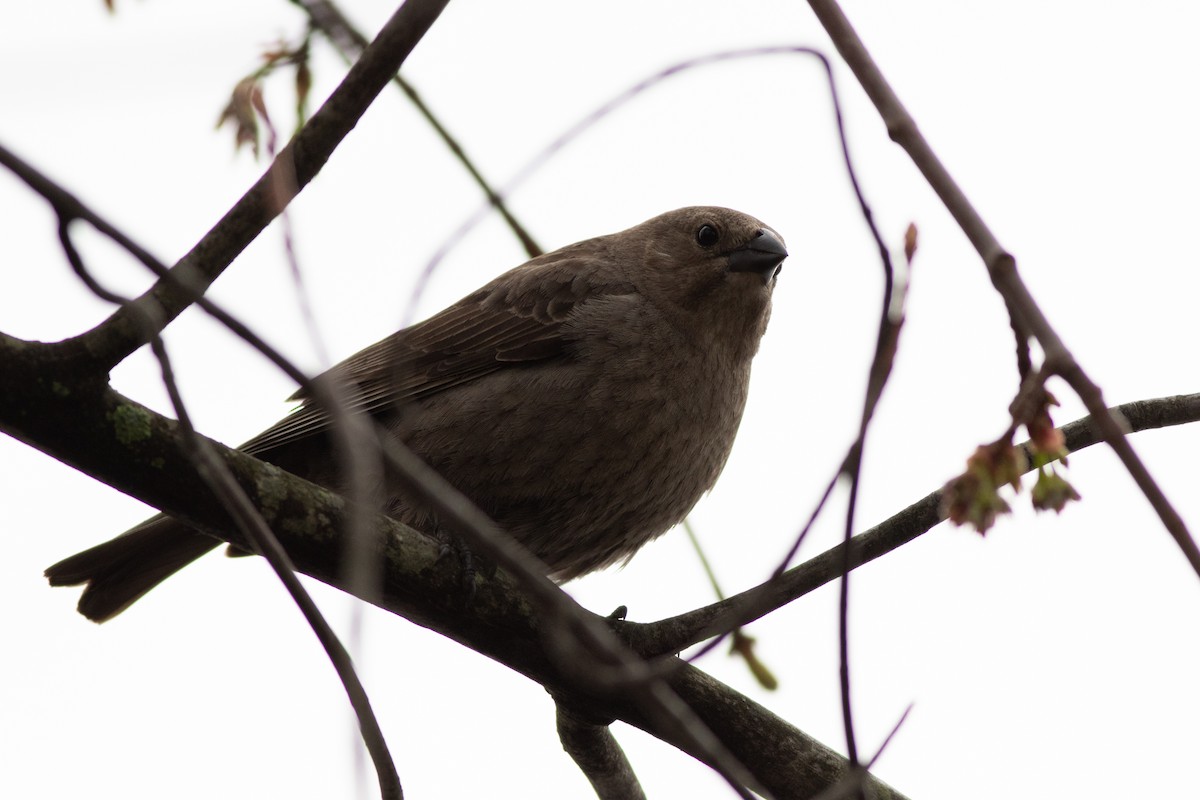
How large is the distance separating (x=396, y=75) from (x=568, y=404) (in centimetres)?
247

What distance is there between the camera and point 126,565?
5.02m

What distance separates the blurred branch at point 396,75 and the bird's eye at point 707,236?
2898 millimetres

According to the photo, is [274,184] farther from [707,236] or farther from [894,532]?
[707,236]

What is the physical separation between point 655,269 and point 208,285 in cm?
310

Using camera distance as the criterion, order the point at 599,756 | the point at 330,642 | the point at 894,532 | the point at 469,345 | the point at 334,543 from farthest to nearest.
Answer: the point at 469,345, the point at 599,756, the point at 334,543, the point at 894,532, the point at 330,642

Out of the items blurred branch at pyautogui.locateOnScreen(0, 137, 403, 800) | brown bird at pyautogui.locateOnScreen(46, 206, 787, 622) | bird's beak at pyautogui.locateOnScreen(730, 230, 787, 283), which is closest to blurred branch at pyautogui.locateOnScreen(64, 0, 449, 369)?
blurred branch at pyautogui.locateOnScreen(0, 137, 403, 800)

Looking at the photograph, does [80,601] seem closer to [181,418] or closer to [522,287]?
[522,287]

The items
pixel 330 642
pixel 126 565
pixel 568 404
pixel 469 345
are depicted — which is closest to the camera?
pixel 330 642

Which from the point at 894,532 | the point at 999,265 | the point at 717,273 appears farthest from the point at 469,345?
the point at 999,265

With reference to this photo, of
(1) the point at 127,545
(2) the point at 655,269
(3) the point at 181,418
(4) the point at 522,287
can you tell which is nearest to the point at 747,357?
(2) the point at 655,269

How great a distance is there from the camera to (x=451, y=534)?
13.5 ft

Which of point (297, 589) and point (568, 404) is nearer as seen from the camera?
point (297, 589)

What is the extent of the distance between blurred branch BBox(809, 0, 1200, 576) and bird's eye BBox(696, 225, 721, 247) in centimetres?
398

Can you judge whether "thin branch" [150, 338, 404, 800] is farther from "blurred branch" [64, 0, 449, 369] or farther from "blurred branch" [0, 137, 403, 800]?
"blurred branch" [64, 0, 449, 369]
